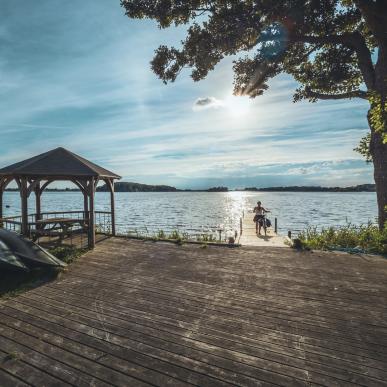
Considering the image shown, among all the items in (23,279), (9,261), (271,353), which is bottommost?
(271,353)

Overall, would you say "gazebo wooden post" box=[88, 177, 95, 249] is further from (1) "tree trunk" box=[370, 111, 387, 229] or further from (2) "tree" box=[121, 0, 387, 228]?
(1) "tree trunk" box=[370, 111, 387, 229]

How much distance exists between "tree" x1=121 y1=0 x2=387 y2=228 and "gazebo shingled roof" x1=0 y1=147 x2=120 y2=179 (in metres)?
6.86

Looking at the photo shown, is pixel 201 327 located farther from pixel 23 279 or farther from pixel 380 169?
pixel 380 169

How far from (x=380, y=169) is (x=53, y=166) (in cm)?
1499

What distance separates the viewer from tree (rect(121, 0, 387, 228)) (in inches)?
530

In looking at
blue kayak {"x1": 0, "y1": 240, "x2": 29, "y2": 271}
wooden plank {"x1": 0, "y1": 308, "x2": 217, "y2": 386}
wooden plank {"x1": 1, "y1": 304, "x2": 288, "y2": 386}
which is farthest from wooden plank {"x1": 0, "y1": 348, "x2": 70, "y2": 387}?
blue kayak {"x1": 0, "y1": 240, "x2": 29, "y2": 271}

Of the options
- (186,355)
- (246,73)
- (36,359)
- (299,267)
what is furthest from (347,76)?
(36,359)

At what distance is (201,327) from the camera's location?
18.8 feet

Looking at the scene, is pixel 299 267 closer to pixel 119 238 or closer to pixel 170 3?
pixel 119 238

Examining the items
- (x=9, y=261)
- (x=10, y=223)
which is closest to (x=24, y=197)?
(x=10, y=223)

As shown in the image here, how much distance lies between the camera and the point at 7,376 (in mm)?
4266

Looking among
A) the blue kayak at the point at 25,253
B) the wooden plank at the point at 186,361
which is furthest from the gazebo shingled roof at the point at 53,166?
the wooden plank at the point at 186,361

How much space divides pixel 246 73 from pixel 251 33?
7.71 ft

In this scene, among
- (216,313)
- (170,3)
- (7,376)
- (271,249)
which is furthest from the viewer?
(170,3)
